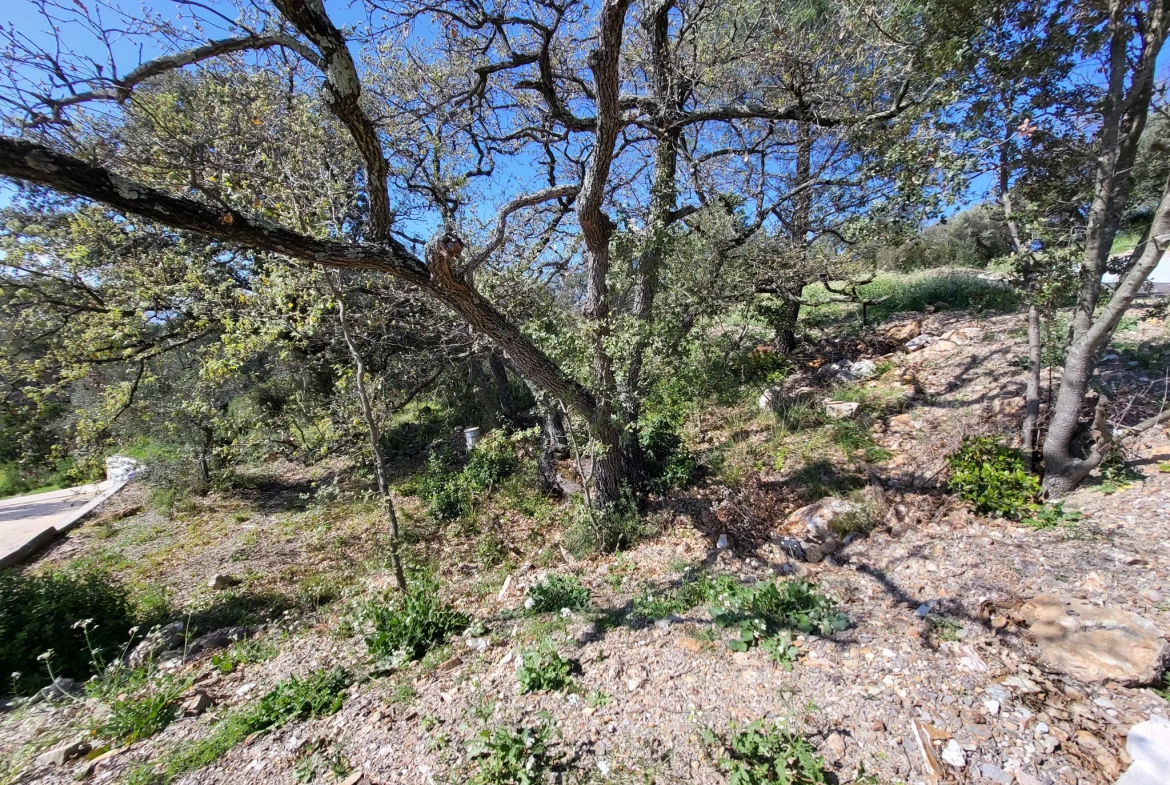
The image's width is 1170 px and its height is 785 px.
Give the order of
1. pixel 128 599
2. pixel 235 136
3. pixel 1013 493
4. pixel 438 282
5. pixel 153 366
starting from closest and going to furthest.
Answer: pixel 438 282, pixel 1013 493, pixel 235 136, pixel 128 599, pixel 153 366

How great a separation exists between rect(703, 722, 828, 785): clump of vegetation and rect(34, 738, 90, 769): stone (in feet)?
11.9

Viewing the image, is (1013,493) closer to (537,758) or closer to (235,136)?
(537,758)

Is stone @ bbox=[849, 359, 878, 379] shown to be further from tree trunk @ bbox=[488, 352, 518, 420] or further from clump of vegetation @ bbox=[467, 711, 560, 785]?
clump of vegetation @ bbox=[467, 711, 560, 785]

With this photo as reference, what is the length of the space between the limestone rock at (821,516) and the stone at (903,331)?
462 centimetres

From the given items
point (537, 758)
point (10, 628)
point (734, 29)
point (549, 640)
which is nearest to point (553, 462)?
point (549, 640)

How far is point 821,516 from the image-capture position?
14.1ft

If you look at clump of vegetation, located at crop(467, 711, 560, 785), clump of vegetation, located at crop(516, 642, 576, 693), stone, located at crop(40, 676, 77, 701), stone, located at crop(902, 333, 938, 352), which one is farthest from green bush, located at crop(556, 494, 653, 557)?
stone, located at crop(902, 333, 938, 352)

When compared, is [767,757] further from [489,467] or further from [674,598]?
[489,467]

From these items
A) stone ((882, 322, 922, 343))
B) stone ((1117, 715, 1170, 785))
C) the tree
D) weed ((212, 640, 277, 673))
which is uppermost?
the tree

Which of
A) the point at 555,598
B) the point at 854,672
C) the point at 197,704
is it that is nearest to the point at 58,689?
the point at 197,704

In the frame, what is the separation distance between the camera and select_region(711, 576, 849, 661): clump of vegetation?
2.84 meters

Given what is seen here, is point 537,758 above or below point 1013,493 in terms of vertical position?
below

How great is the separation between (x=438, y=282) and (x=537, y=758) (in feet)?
10.0

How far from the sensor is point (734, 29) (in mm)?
5188
